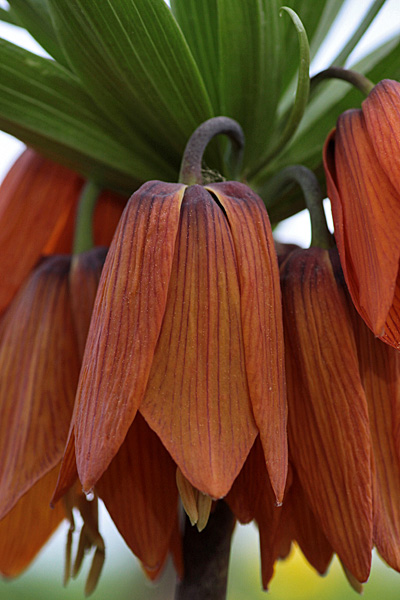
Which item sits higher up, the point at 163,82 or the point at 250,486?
the point at 163,82

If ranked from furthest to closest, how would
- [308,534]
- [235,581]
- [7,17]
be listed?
[235,581] < [7,17] < [308,534]

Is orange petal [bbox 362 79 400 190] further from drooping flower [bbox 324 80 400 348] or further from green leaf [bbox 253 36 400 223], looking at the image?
green leaf [bbox 253 36 400 223]

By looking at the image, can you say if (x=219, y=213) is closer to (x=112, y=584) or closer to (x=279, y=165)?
(x=279, y=165)

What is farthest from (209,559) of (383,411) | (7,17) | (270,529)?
(7,17)

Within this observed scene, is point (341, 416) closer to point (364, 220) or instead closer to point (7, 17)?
point (364, 220)

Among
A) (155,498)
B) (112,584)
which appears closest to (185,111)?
(155,498)

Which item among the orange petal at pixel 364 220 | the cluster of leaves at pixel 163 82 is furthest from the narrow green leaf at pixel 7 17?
the orange petal at pixel 364 220

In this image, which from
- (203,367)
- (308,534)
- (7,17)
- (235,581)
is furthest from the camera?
(235,581)
